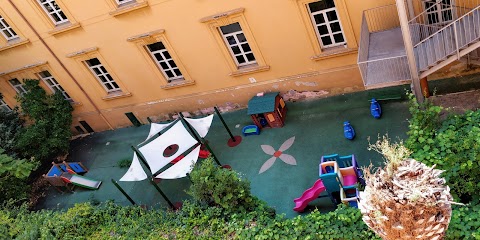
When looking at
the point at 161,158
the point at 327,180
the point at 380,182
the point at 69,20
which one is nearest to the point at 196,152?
the point at 161,158

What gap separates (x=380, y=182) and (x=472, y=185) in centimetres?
471

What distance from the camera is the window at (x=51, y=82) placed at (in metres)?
19.5

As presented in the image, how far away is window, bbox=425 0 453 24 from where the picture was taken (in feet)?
40.8

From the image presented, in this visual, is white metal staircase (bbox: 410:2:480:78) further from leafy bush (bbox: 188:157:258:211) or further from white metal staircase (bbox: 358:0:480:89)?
leafy bush (bbox: 188:157:258:211)

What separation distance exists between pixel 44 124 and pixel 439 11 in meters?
16.3

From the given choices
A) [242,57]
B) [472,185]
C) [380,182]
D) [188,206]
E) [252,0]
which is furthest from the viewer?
[242,57]

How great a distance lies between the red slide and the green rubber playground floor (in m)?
0.38

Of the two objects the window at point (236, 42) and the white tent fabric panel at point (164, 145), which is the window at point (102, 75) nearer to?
the white tent fabric panel at point (164, 145)

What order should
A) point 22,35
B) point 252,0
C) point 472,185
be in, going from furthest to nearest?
point 22,35 < point 252,0 < point 472,185

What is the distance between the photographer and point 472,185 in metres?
8.80

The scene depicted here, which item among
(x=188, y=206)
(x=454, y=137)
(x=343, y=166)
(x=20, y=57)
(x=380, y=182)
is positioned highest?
(x=20, y=57)

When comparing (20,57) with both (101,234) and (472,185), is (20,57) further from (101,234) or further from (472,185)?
(472,185)

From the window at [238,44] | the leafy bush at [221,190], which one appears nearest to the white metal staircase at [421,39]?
the window at [238,44]

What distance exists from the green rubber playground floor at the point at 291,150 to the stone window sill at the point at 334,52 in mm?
1892
